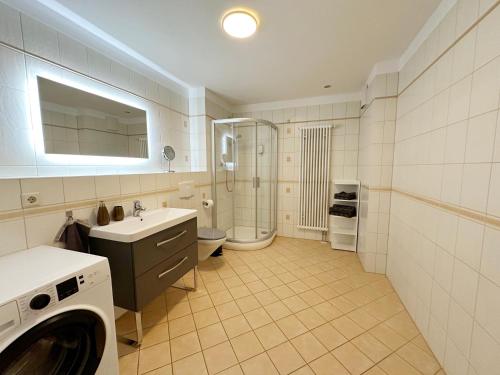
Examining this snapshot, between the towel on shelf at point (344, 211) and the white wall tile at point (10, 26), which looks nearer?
the white wall tile at point (10, 26)

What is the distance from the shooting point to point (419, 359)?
1.27m

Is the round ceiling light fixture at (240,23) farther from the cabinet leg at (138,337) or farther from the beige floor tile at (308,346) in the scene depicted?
the beige floor tile at (308,346)

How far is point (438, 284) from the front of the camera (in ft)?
4.23

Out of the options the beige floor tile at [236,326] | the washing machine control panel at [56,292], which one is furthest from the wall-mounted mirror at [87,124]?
the beige floor tile at [236,326]

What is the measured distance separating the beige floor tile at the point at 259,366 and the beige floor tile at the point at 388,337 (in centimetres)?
81

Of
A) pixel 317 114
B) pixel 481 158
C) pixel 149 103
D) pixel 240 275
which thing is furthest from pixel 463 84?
pixel 149 103

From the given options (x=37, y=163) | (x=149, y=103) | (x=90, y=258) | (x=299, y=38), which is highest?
(x=299, y=38)

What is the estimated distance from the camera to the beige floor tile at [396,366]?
1189mm

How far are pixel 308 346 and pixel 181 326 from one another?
936 millimetres

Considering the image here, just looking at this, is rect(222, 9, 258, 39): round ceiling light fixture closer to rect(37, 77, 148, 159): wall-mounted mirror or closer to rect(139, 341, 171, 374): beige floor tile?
rect(37, 77, 148, 159): wall-mounted mirror

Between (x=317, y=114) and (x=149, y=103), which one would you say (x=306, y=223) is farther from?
(x=149, y=103)

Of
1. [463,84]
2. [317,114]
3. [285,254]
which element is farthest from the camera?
[317,114]

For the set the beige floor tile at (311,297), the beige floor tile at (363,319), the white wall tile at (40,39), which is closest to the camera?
the white wall tile at (40,39)

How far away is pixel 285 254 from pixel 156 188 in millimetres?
1878
